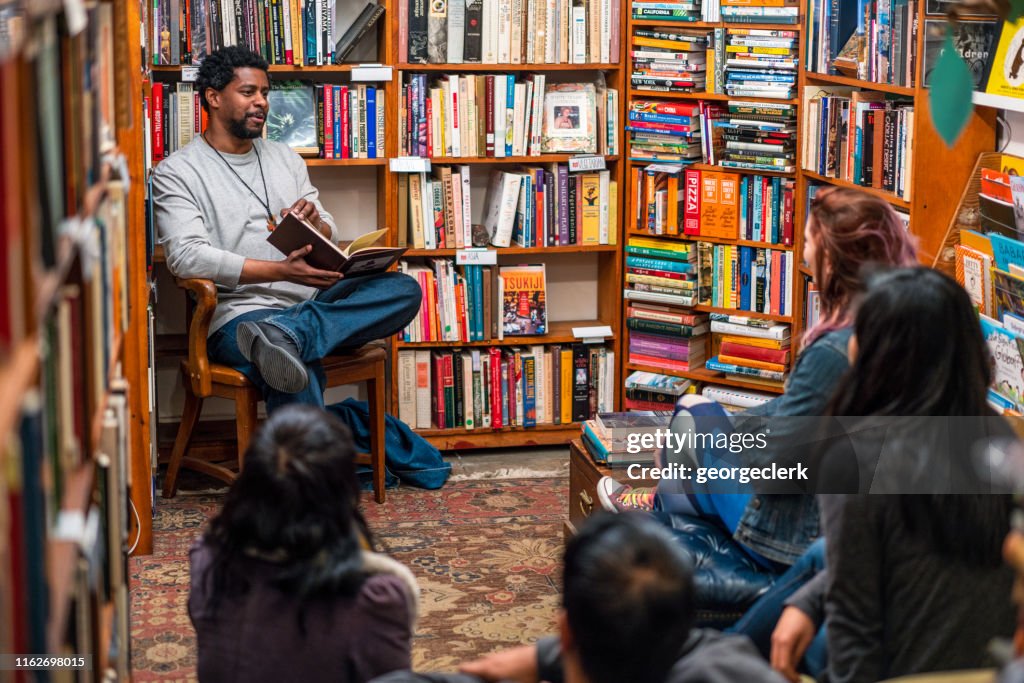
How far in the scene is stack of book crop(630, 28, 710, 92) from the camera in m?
4.39

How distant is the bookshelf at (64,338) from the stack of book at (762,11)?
2598 mm

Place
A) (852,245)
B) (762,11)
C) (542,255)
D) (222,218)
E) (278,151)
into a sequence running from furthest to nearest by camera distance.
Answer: (542,255) < (762,11) < (278,151) < (222,218) < (852,245)

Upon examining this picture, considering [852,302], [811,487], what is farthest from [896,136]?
[811,487]

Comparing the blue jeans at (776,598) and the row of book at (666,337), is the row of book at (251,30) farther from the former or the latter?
the blue jeans at (776,598)

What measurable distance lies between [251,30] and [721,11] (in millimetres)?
1569

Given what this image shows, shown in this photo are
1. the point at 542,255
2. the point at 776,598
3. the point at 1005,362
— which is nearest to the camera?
the point at 776,598

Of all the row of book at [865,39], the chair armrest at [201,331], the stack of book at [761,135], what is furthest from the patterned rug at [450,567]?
the row of book at [865,39]

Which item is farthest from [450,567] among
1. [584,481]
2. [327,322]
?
[327,322]

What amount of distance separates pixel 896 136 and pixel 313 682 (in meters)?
2.52

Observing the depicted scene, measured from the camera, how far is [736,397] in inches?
174

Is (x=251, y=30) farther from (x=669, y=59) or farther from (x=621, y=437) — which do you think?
(x=621, y=437)

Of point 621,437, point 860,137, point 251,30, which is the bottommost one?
point 621,437

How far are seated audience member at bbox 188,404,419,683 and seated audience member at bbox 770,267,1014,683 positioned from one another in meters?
0.62

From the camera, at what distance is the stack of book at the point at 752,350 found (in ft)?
14.3
